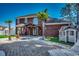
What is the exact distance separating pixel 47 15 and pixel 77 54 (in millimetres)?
Answer: 803

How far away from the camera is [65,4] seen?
3928 mm

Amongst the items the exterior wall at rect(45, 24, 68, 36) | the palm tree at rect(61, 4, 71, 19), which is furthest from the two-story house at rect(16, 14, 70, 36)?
the palm tree at rect(61, 4, 71, 19)

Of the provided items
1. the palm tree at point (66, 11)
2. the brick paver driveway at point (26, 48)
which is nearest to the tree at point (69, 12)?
the palm tree at point (66, 11)

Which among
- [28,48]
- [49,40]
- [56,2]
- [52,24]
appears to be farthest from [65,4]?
[28,48]

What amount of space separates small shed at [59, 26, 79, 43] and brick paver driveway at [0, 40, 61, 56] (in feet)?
0.70

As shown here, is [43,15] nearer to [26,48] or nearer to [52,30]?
[52,30]

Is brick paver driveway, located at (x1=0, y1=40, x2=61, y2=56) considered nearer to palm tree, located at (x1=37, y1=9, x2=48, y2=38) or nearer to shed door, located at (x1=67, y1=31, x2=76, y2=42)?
shed door, located at (x1=67, y1=31, x2=76, y2=42)

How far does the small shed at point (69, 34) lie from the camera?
3.94 metres

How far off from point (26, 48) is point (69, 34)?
2.46ft

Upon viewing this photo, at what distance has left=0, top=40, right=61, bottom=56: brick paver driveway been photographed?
12.9 ft

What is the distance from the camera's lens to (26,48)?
3967 millimetres

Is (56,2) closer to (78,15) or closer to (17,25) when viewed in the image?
(78,15)

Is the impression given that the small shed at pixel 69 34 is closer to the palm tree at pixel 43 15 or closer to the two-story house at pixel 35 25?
the two-story house at pixel 35 25

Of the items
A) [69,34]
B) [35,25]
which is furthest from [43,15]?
[69,34]
